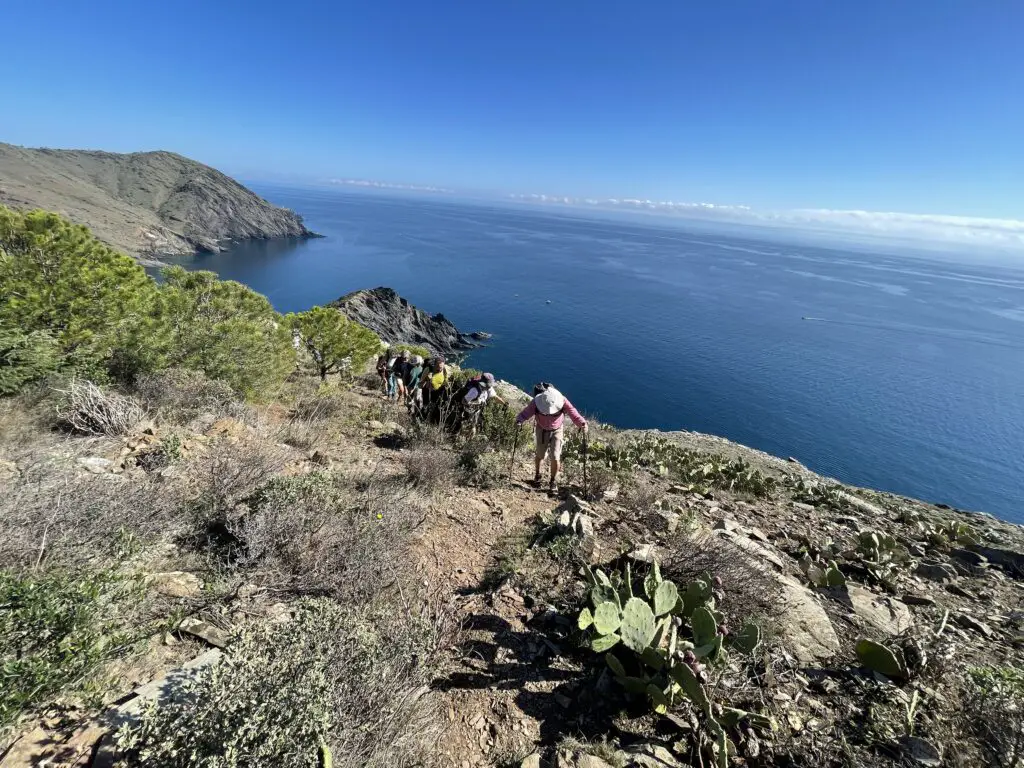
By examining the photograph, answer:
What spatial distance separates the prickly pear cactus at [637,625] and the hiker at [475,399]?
16.9 ft

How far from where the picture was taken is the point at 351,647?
282cm

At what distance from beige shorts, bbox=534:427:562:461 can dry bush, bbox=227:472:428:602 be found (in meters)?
2.48

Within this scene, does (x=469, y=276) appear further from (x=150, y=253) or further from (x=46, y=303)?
(x=46, y=303)

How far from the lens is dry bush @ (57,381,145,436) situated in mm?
5895

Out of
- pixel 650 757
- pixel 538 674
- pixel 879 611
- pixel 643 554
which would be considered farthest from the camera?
pixel 879 611

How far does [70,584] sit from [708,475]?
1020cm

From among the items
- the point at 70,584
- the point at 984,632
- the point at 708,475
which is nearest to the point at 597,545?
the point at 984,632

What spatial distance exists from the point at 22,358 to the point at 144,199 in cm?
16493

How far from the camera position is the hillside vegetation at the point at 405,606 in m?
2.44

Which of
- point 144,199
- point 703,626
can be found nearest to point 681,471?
point 703,626

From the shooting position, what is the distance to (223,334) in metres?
9.62

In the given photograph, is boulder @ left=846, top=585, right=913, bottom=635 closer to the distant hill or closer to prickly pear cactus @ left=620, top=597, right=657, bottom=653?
prickly pear cactus @ left=620, top=597, right=657, bottom=653

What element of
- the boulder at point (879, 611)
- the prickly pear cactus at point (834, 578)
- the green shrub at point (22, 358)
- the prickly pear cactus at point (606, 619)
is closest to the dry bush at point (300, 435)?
the green shrub at point (22, 358)

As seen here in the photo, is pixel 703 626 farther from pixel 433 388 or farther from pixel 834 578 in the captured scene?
pixel 433 388
